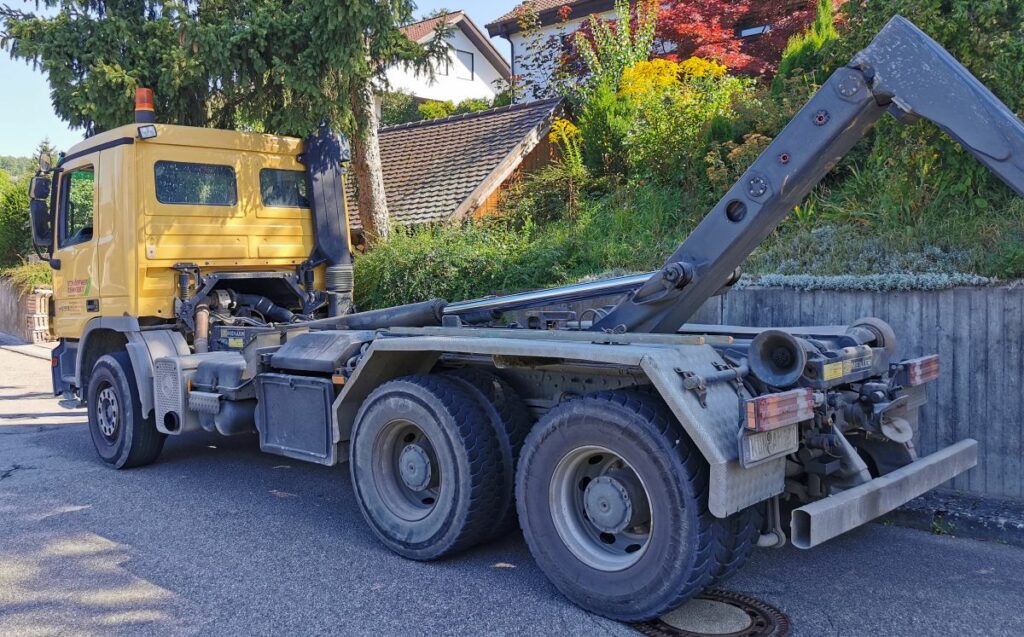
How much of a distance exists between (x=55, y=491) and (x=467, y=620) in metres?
4.14

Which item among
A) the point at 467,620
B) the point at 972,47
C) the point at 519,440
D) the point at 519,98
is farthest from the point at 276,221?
the point at 519,98

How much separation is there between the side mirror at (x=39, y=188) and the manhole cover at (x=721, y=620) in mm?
6903

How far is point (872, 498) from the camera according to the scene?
412cm

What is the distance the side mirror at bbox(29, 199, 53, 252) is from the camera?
820 centimetres

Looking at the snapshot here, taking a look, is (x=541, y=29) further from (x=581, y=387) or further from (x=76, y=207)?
(x=581, y=387)

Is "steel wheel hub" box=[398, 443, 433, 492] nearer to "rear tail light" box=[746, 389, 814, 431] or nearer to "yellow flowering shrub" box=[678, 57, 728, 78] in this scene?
"rear tail light" box=[746, 389, 814, 431]

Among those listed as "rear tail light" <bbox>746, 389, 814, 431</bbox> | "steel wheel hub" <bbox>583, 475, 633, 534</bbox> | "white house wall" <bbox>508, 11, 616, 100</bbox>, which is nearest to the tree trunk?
"white house wall" <bbox>508, 11, 616, 100</bbox>

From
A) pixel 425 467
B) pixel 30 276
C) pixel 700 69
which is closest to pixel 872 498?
pixel 425 467

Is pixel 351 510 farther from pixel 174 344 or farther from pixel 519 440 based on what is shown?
pixel 174 344

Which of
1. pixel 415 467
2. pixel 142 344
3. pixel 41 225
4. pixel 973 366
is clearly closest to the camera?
pixel 415 467

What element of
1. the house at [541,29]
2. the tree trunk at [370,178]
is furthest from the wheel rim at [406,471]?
the house at [541,29]

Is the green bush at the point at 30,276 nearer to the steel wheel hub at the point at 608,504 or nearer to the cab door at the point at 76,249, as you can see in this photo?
the cab door at the point at 76,249

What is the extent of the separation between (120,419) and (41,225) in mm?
2314

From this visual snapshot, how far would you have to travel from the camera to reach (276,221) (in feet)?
26.8
